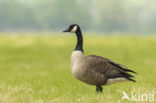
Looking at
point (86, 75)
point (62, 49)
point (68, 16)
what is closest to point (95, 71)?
point (86, 75)

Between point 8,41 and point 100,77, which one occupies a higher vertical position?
point 100,77

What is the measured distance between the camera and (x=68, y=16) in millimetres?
89375

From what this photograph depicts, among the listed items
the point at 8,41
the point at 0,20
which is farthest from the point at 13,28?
the point at 8,41

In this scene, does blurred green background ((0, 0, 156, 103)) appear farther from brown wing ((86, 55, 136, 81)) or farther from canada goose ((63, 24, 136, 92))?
brown wing ((86, 55, 136, 81))

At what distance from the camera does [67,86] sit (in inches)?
411

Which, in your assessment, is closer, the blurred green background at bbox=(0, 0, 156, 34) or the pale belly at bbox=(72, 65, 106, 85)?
the pale belly at bbox=(72, 65, 106, 85)

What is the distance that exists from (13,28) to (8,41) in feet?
252

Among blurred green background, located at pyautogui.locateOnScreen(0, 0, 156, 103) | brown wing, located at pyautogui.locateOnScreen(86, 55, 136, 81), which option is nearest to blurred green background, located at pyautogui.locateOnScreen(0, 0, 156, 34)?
blurred green background, located at pyautogui.locateOnScreen(0, 0, 156, 103)

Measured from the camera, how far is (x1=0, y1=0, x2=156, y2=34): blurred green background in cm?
9938

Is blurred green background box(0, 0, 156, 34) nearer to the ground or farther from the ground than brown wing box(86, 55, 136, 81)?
nearer to the ground

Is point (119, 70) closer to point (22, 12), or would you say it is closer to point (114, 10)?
point (114, 10)

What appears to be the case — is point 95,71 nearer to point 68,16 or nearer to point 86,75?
point 86,75

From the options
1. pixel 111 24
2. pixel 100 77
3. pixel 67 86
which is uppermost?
pixel 100 77

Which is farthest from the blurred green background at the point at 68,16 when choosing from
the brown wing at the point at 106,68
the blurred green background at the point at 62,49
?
the brown wing at the point at 106,68
